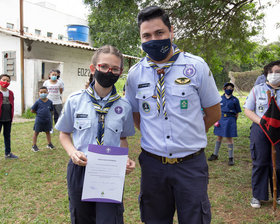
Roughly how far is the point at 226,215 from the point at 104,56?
2.66 metres

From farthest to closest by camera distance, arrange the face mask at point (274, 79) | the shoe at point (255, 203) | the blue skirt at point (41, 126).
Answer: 1. the blue skirt at point (41, 126)
2. the shoe at point (255, 203)
3. the face mask at point (274, 79)

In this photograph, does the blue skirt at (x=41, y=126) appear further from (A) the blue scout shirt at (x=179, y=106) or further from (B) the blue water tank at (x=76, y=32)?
(B) the blue water tank at (x=76, y=32)

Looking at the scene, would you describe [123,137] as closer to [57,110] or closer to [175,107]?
[175,107]

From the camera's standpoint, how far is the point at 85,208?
2.03 metres

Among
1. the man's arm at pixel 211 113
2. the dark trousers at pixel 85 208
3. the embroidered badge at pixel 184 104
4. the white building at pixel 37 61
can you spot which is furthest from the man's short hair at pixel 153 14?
the white building at pixel 37 61

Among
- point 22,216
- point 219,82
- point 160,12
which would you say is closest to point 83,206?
point 160,12

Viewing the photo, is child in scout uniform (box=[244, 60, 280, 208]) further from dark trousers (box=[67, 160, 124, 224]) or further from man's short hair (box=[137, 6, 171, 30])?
dark trousers (box=[67, 160, 124, 224])

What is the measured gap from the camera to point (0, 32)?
35.2ft

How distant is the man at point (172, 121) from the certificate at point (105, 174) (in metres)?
0.25

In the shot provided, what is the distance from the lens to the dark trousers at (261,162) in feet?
11.5

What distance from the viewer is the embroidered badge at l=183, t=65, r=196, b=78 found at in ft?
6.43

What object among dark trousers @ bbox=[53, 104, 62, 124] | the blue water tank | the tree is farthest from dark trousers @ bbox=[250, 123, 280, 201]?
the blue water tank

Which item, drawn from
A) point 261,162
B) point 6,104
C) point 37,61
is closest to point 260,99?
point 261,162

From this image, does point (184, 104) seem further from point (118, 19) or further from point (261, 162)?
point (118, 19)
